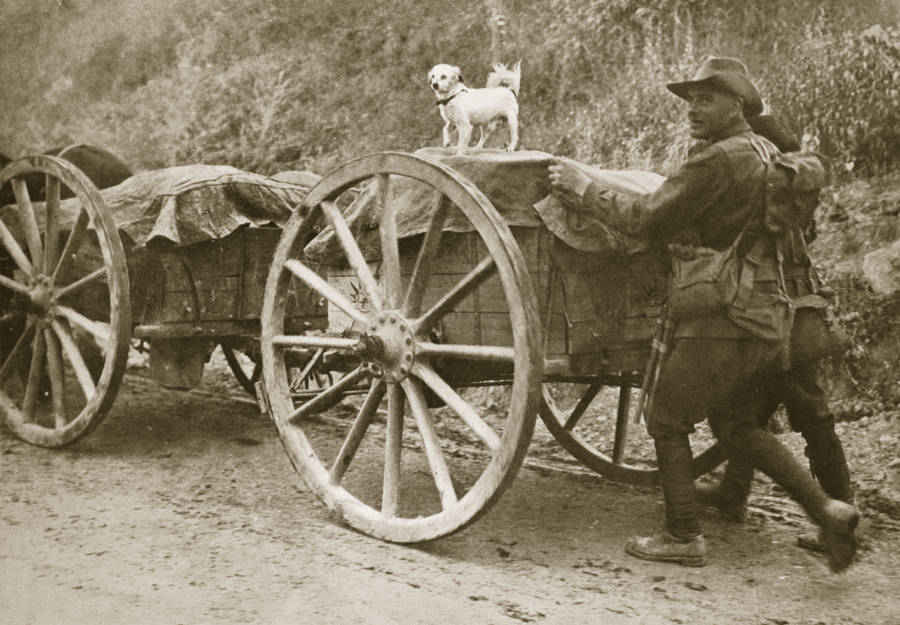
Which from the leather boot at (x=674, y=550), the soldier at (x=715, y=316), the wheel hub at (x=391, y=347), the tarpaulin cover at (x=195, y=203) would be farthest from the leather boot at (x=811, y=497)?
the tarpaulin cover at (x=195, y=203)

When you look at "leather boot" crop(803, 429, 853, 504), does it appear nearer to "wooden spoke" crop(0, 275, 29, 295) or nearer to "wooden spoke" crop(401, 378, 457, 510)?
"wooden spoke" crop(401, 378, 457, 510)

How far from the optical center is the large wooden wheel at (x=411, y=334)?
3004 millimetres

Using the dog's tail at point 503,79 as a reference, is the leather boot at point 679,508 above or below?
below

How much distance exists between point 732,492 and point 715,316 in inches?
40.1

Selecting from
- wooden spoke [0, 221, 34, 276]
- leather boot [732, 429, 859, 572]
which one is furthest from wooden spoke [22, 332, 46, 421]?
leather boot [732, 429, 859, 572]

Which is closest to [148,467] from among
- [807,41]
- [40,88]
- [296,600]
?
[296,600]

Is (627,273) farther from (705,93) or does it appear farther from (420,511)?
(420,511)

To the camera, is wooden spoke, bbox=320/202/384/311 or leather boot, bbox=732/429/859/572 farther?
wooden spoke, bbox=320/202/384/311

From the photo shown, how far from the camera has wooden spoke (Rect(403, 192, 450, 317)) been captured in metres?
3.24

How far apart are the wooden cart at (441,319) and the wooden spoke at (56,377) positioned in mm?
1348

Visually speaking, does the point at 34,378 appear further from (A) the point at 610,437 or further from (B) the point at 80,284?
(A) the point at 610,437

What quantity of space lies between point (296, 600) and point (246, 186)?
7.53 ft

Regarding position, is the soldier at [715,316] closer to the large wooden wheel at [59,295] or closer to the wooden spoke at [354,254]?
the wooden spoke at [354,254]

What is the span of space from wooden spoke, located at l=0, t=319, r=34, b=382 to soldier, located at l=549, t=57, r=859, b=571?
3106mm
